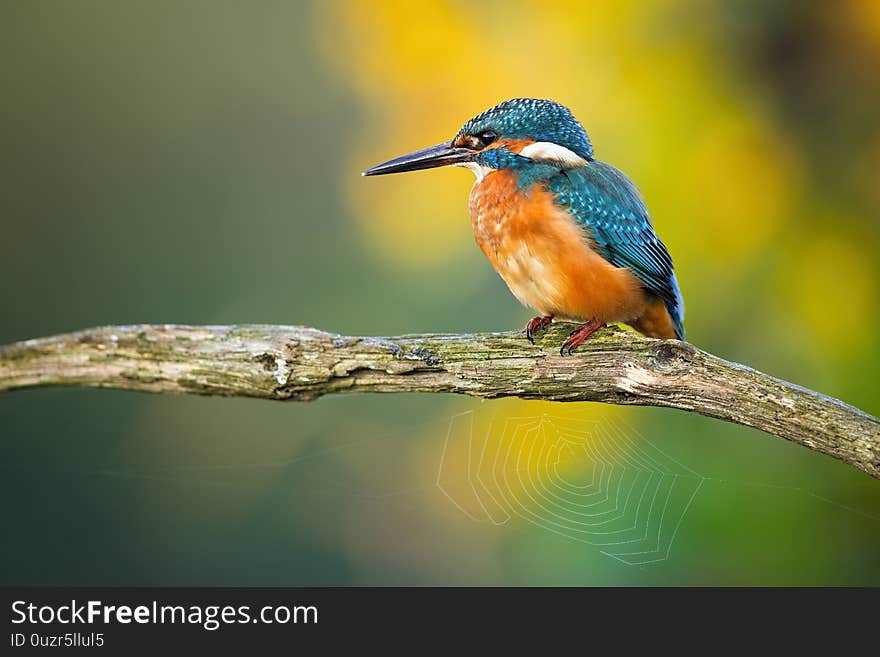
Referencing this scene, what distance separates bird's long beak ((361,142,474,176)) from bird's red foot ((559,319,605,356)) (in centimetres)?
47

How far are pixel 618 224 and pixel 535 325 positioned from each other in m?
0.26

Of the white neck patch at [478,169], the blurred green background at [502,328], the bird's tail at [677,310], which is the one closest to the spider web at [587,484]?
the blurred green background at [502,328]

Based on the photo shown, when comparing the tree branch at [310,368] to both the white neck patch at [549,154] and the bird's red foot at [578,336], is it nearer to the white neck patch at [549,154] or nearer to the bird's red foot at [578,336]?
the bird's red foot at [578,336]

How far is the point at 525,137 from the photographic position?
1937 mm

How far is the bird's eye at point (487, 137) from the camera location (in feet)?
6.41

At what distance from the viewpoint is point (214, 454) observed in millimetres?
2768

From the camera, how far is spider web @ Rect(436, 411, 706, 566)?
2.00 metres

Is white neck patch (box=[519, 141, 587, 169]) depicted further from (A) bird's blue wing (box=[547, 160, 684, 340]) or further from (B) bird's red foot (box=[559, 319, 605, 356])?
(B) bird's red foot (box=[559, 319, 605, 356])

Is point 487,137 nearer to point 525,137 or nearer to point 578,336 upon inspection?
point 525,137

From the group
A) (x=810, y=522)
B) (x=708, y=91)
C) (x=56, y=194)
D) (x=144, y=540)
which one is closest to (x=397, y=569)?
(x=144, y=540)

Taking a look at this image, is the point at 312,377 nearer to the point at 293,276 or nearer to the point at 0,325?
the point at 293,276

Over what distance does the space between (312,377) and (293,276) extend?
77.9 inches

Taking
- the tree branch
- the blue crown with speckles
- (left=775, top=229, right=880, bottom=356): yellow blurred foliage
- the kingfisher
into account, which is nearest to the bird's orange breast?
the kingfisher

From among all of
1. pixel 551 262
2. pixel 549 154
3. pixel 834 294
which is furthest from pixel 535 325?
pixel 834 294
